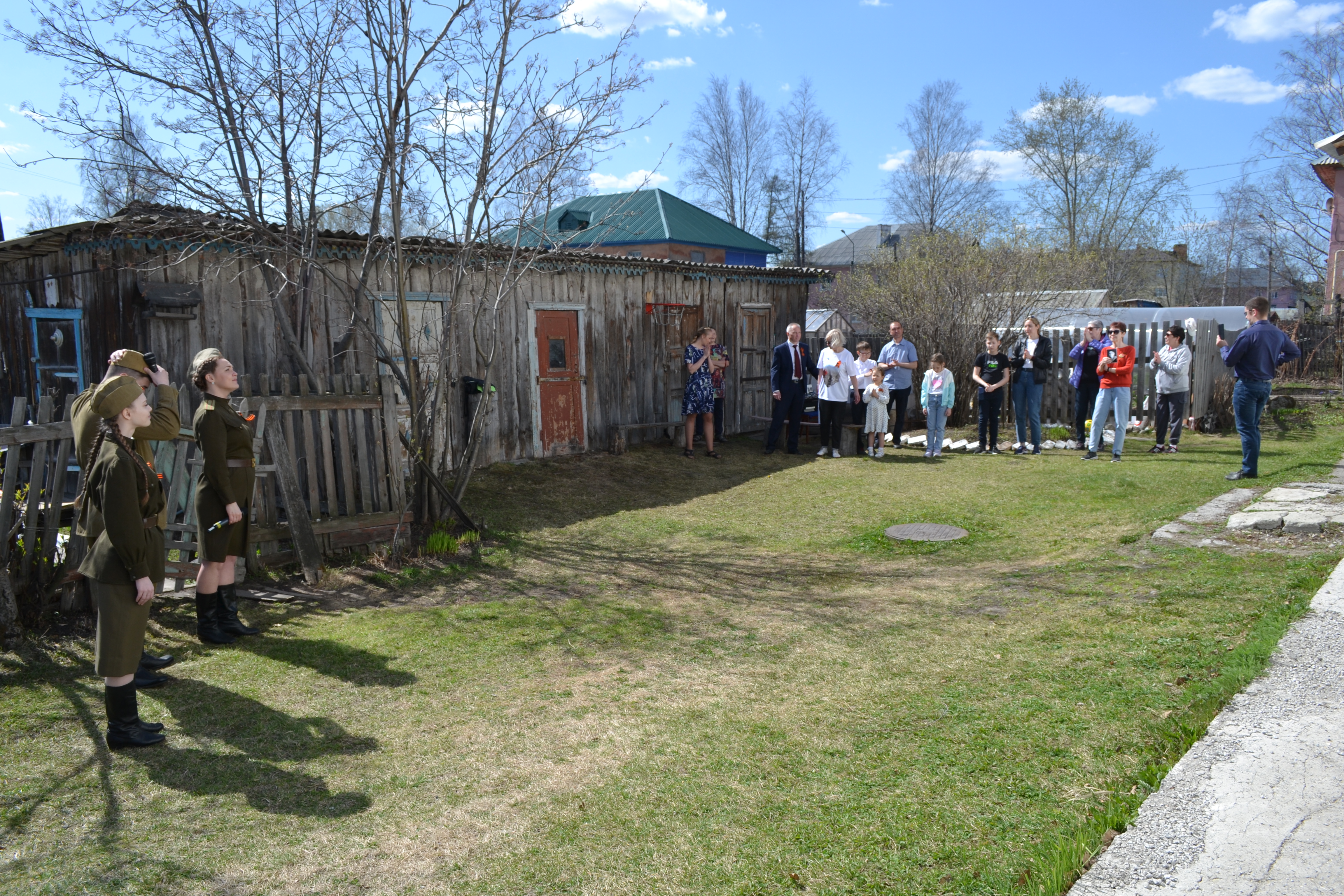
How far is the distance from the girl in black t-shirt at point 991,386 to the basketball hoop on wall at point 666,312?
445 centimetres

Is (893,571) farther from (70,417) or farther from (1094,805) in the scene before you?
(70,417)

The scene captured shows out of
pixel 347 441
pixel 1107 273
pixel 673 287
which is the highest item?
pixel 1107 273

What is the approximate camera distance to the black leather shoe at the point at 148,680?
4.67 meters

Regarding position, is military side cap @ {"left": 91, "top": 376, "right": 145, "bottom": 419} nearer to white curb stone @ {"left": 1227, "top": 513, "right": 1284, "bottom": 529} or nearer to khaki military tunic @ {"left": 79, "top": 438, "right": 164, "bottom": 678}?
khaki military tunic @ {"left": 79, "top": 438, "right": 164, "bottom": 678}

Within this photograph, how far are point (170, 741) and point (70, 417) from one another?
2.59 meters

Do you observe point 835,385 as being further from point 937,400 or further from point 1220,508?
point 1220,508

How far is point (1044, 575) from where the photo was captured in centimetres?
632

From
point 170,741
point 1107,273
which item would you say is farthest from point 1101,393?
point 1107,273

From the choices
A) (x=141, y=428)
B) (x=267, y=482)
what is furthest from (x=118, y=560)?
(x=267, y=482)

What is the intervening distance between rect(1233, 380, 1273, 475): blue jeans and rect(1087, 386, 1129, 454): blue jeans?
1.84 metres

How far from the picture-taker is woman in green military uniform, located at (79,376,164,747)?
3.96 metres

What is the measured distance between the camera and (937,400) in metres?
12.2

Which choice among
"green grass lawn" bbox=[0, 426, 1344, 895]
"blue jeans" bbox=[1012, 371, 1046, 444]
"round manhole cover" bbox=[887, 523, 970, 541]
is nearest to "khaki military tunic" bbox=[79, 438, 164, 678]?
"green grass lawn" bbox=[0, 426, 1344, 895]

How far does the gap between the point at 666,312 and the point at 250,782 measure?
10668mm
